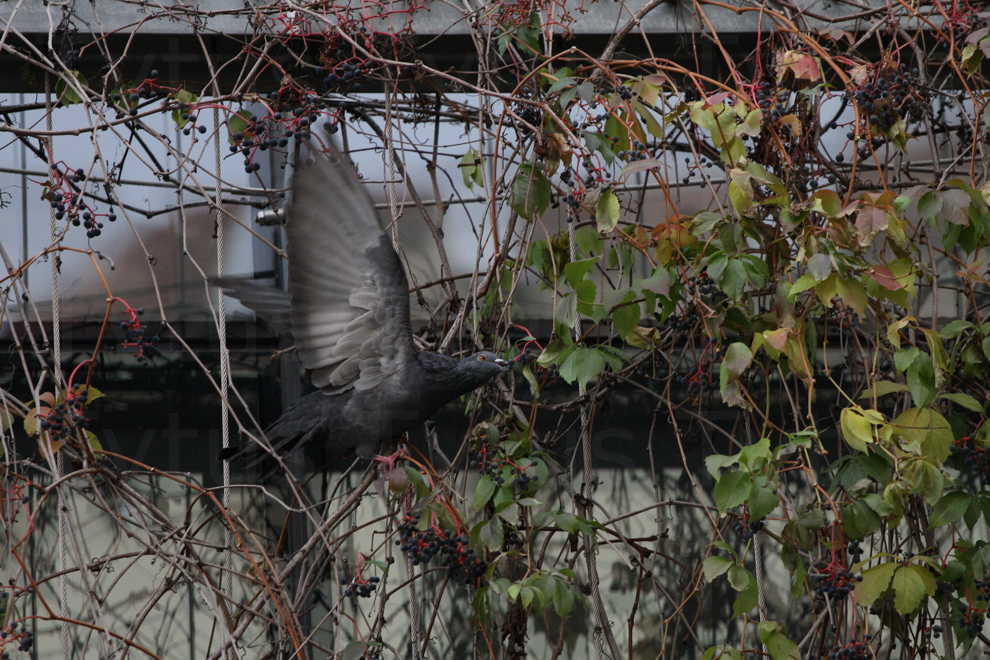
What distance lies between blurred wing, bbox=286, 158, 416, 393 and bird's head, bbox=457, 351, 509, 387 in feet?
0.39

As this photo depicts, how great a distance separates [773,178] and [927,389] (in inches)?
19.9

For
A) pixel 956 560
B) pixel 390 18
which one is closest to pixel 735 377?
pixel 956 560

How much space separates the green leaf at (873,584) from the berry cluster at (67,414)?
1.47 meters

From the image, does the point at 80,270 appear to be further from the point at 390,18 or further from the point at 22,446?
the point at 390,18

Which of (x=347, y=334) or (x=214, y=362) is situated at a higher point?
(x=347, y=334)

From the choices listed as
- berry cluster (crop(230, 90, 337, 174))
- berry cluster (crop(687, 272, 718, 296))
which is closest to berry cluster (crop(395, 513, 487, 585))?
berry cluster (crop(687, 272, 718, 296))

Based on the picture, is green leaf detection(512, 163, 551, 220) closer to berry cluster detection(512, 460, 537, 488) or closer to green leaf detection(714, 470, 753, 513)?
berry cluster detection(512, 460, 537, 488)

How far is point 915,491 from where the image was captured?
153 centimetres

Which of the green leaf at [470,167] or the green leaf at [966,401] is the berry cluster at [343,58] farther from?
the green leaf at [966,401]

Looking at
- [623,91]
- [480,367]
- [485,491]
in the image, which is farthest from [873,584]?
[623,91]

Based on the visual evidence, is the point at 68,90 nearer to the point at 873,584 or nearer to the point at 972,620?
the point at 873,584

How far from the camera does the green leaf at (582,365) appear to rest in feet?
5.37

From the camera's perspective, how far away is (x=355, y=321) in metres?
1.83

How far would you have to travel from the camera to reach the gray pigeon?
1786 mm
